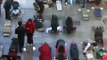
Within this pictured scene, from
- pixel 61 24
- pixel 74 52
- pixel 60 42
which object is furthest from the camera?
pixel 61 24

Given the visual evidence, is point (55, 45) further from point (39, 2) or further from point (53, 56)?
point (39, 2)

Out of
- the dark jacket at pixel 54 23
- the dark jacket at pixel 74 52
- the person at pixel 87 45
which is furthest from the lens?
the dark jacket at pixel 54 23

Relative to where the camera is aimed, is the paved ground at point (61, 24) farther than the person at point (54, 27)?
No

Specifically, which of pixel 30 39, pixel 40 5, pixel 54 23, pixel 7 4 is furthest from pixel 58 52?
pixel 40 5

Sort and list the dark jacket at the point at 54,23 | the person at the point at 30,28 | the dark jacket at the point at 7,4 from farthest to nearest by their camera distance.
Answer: the dark jacket at the point at 54,23 → the dark jacket at the point at 7,4 → the person at the point at 30,28

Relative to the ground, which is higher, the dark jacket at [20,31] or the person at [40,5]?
the person at [40,5]

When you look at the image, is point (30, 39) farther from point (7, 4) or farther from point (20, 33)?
point (7, 4)

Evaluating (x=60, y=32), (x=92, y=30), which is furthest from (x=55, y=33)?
(x=92, y=30)

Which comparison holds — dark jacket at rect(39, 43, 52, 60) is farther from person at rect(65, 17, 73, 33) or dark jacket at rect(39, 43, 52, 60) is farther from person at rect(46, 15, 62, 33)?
person at rect(65, 17, 73, 33)

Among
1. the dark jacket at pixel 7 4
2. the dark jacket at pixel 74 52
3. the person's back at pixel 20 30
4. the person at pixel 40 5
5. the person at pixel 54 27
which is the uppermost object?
the dark jacket at pixel 7 4

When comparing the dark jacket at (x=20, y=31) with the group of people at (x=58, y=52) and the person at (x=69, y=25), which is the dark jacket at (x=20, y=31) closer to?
the group of people at (x=58, y=52)

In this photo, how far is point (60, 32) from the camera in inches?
1037

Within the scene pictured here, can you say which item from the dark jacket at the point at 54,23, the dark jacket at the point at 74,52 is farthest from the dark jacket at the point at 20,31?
the dark jacket at the point at 74,52

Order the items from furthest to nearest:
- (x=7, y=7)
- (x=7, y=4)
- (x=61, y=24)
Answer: (x=61, y=24), (x=7, y=7), (x=7, y=4)
